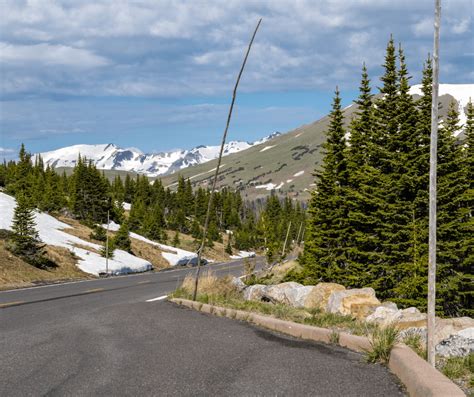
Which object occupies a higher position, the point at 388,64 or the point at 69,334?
the point at 388,64

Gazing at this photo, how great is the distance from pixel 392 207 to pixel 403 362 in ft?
70.5

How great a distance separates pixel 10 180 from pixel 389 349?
89577mm

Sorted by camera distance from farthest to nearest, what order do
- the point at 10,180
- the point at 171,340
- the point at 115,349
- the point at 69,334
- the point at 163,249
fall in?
the point at 10,180
the point at 163,249
the point at 69,334
the point at 171,340
the point at 115,349

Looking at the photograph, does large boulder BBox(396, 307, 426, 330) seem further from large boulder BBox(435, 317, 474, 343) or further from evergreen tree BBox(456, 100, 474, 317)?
evergreen tree BBox(456, 100, 474, 317)

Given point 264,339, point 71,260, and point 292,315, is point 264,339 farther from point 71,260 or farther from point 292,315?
point 71,260

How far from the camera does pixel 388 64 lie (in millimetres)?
29609

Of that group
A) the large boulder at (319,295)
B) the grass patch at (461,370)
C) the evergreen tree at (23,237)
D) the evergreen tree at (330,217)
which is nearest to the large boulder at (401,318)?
the grass patch at (461,370)

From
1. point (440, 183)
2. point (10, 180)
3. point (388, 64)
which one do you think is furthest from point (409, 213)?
point (10, 180)

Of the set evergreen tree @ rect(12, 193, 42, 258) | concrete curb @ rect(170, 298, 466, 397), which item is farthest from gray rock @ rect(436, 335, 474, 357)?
evergreen tree @ rect(12, 193, 42, 258)

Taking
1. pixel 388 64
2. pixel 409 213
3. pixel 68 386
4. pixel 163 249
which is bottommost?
pixel 163 249

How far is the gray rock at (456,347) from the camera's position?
6848mm

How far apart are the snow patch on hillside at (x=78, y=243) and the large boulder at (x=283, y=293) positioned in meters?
25.5

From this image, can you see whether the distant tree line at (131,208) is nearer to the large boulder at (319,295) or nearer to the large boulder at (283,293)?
the large boulder at (283,293)

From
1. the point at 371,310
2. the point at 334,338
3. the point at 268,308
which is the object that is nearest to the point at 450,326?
the point at 334,338
